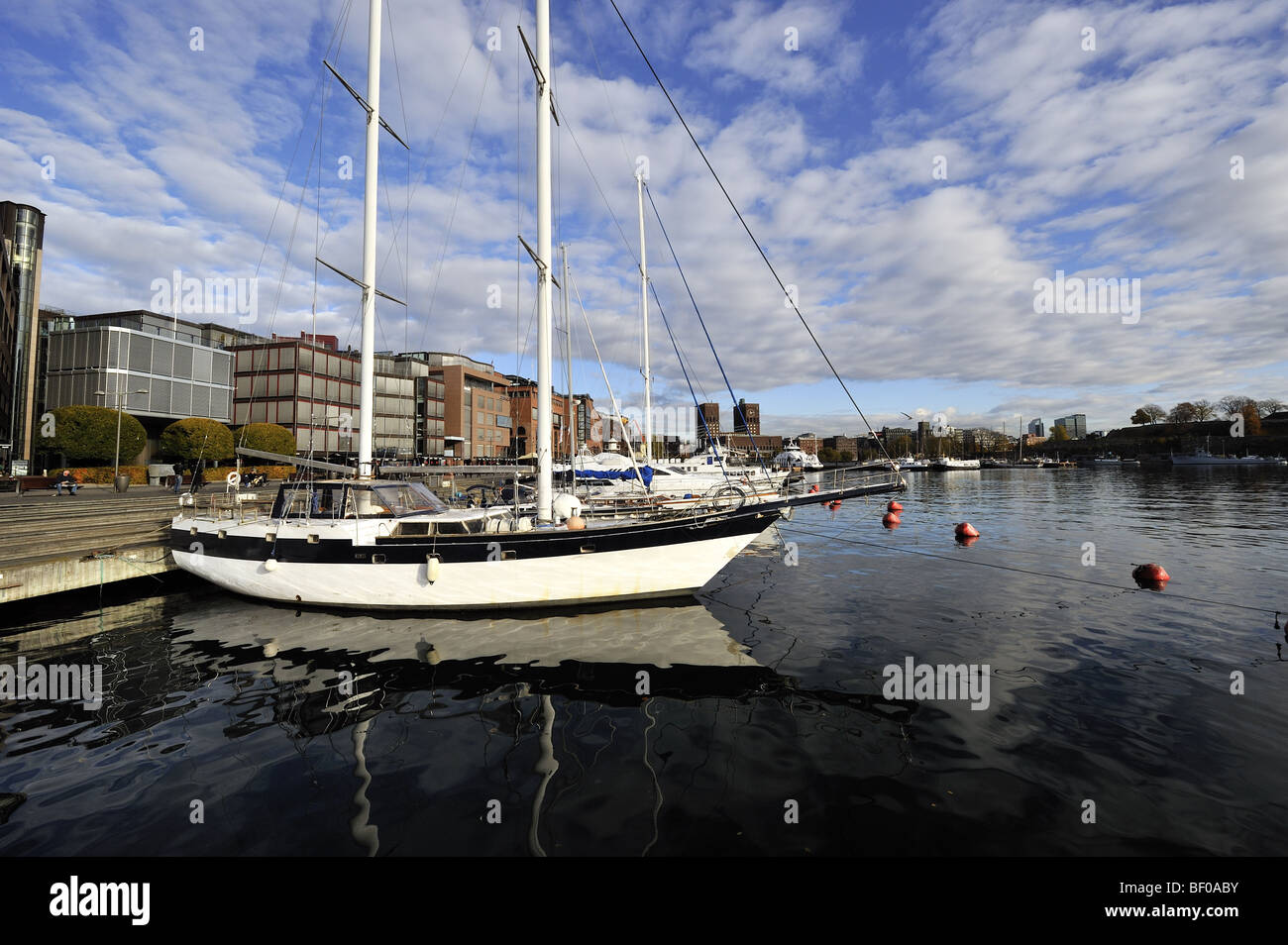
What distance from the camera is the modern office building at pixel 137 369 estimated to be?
5784 centimetres

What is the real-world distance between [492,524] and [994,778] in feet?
38.0

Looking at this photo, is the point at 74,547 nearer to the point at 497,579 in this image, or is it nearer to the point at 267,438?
the point at 497,579

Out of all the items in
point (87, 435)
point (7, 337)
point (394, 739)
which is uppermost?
point (7, 337)

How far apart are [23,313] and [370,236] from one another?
73930 mm

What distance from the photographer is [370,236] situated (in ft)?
52.2

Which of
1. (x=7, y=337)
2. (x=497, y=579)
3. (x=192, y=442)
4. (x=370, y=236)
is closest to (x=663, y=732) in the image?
(x=497, y=579)

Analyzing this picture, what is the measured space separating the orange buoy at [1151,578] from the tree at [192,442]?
233ft

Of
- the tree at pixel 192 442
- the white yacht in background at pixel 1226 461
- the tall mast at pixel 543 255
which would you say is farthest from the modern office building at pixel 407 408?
the white yacht in background at pixel 1226 461

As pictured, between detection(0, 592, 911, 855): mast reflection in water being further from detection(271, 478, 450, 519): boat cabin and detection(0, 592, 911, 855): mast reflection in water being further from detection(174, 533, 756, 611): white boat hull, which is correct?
detection(271, 478, 450, 519): boat cabin

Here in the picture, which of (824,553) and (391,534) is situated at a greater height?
(391,534)

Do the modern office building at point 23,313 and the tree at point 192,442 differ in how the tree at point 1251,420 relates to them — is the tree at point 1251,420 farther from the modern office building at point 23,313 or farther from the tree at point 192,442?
the modern office building at point 23,313
